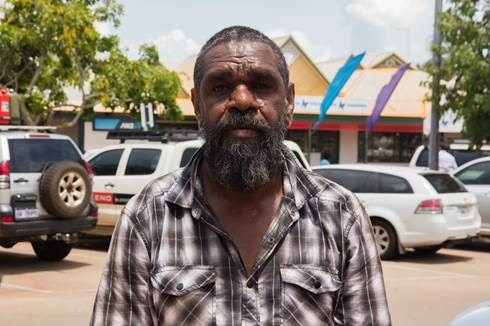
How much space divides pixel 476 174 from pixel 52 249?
7334 millimetres

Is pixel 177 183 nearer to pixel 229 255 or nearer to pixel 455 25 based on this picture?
pixel 229 255

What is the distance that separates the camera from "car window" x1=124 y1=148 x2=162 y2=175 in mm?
11906

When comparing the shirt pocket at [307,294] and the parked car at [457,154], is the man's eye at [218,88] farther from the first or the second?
the parked car at [457,154]

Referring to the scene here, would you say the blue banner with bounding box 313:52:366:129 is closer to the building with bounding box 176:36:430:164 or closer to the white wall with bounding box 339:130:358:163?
the building with bounding box 176:36:430:164

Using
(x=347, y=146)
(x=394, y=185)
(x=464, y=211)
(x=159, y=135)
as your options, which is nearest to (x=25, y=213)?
(x=159, y=135)

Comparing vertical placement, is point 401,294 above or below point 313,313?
below

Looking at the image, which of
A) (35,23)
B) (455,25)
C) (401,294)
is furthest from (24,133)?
(455,25)

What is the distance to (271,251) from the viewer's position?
2.01m

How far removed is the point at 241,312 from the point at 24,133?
8788 millimetres

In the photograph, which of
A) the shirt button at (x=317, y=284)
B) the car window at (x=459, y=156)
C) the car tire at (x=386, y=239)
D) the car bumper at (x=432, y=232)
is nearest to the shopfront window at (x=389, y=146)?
the car window at (x=459, y=156)

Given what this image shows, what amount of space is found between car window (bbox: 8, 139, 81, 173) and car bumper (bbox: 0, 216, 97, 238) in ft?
2.19

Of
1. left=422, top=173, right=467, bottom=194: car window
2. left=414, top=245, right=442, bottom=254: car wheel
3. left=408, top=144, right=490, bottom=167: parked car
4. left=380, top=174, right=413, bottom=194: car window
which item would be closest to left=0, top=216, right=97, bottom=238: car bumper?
left=380, top=174, right=413, bottom=194: car window

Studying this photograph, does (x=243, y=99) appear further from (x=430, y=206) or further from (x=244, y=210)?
(x=430, y=206)

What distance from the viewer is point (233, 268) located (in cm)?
199
